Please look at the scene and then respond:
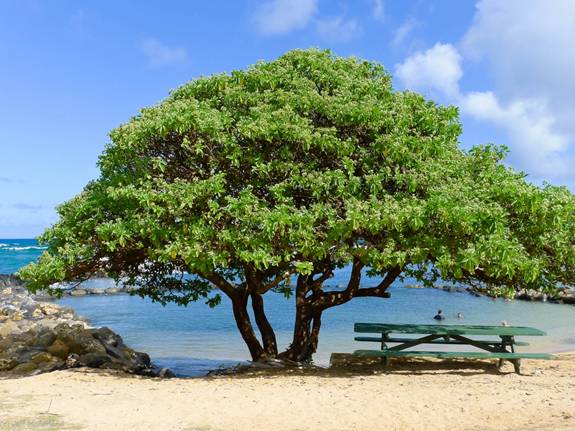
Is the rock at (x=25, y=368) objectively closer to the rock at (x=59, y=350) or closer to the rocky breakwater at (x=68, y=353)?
the rocky breakwater at (x=68, y=353)

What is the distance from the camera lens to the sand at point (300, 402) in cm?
882

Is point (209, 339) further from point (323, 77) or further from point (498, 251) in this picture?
point (498, 251)

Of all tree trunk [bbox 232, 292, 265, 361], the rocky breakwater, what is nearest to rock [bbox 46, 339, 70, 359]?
the rocky breakwater

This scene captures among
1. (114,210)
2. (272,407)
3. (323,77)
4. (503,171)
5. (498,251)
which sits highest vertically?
(323,77)

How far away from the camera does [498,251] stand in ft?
33.8

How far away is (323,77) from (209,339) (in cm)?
1564

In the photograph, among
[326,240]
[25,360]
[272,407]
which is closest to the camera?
[272,407]

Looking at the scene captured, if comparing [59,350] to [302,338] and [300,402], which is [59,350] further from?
[300,402]

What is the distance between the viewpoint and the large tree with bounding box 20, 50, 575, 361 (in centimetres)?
1079

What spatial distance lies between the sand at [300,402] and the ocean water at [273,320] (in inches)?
253

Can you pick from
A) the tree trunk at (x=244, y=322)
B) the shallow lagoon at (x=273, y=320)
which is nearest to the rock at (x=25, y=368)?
the shallow lagoon at (x=273, y=320)

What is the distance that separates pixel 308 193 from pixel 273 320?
2245cm

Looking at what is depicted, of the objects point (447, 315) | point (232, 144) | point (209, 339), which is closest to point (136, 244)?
point (232, 144)

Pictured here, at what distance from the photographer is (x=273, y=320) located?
33.4 metres
